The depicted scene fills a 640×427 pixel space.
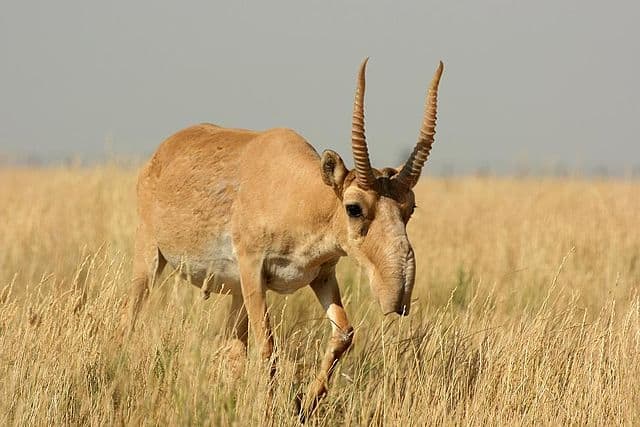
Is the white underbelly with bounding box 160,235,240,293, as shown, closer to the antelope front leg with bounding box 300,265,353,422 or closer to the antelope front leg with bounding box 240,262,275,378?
the antelope front leg with bounding box 240,262,275,378

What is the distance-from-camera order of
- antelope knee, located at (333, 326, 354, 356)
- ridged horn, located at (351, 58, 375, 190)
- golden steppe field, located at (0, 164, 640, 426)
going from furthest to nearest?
1. antelope knee, located at (333, 326, 354, 356)
2. ridged horn, located at (351, 58, 375, 190)
3. golden steppe field, located at (0, 164, 640, 426)

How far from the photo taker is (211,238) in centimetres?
766

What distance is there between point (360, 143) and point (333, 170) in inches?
17.6

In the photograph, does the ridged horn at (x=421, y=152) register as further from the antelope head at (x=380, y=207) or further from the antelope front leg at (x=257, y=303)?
the antelope front leg at (x=257, y=303)

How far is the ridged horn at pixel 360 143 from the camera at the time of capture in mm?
6094

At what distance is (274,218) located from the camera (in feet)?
23.0

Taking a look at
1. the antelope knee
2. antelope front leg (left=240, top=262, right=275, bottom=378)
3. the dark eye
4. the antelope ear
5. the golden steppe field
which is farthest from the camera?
antelope front leg (left=240, top=262, right=275, bottom=378)

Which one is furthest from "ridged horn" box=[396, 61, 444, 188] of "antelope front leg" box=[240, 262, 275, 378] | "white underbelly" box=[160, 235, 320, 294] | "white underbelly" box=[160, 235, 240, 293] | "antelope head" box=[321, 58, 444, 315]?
"white underbelly" box=[160, 235, 240, 293]

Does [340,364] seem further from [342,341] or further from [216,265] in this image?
[216,265]

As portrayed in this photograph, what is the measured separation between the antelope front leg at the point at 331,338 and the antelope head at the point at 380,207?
0.71 metres

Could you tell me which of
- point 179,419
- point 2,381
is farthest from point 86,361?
point 179,419

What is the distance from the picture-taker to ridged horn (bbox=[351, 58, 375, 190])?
609 centimetres

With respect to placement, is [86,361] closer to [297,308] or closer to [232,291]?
[232,291]

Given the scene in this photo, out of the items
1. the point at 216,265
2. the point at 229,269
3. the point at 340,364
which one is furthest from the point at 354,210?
the point at 216,265
